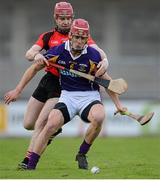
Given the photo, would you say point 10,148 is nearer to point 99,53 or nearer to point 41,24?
point 99,53

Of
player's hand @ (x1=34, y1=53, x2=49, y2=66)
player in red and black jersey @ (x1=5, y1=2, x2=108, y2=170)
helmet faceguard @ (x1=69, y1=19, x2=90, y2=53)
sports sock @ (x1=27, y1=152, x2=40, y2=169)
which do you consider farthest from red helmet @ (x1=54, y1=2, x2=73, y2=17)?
sports sock @ (x1=27, y1=152, x2=40, y2=169)

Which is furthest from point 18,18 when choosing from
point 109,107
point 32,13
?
point 109,107

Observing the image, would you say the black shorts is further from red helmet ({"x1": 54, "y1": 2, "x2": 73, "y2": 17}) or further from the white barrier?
the white barrier

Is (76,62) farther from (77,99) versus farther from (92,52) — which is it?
(77,99)

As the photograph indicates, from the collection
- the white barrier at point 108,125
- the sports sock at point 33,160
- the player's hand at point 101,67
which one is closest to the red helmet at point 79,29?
the player's hand at point 101,67

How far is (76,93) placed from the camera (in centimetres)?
1229

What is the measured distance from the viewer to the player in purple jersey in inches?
471

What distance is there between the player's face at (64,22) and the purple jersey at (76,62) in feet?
1.99

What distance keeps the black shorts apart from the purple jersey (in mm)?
862

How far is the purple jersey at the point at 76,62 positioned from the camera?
12.2 metres

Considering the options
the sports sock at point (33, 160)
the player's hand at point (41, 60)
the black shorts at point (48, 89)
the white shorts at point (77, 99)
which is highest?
the player's hand at point (41, 60)

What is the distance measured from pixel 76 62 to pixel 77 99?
0.52 m

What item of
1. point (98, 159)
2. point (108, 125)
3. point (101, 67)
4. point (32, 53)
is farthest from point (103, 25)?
point (101, 67)

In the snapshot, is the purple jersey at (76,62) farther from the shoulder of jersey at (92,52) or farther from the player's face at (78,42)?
the player's face at (78,42)
